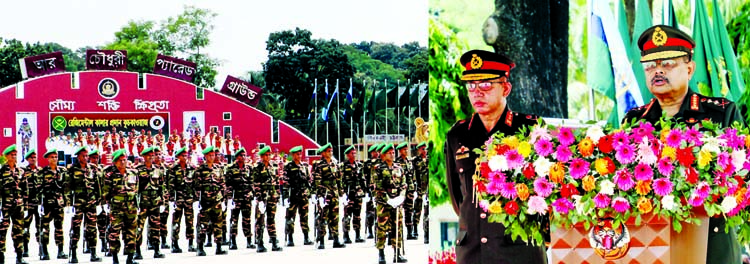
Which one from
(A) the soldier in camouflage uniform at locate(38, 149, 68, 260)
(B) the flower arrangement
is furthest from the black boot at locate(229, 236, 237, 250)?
(B) the flower arrangement

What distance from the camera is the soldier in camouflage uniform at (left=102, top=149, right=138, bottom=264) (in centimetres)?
1033

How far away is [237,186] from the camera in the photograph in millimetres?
12078

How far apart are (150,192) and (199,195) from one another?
0.93m

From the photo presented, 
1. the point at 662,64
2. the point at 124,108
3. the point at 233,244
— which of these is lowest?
the point at 233,244

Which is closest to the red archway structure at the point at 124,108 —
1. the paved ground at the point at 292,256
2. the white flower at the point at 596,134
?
the paved ground at the point at 292,256

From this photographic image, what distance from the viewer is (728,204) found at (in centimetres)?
405

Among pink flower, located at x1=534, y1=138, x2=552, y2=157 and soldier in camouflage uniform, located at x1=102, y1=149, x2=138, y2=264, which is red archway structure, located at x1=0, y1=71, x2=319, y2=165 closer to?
soldier in camouflage uniform, located at x1=102, y1=149, x2=138, y2=264

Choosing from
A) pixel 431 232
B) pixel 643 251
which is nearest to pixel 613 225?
pixel 643 251

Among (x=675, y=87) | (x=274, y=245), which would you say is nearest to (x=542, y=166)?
(x=675, y=87)

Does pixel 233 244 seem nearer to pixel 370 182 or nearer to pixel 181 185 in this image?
pixel 181 185

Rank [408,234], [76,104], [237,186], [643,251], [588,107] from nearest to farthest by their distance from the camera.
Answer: [643,251] → [588,107] → [237,186] → [408,234] → [76,104]

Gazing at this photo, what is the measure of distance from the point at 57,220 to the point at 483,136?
7059mm

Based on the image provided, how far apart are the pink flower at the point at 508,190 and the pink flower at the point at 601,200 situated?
0.31 meters

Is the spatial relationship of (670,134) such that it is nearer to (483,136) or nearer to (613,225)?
(613,225)
